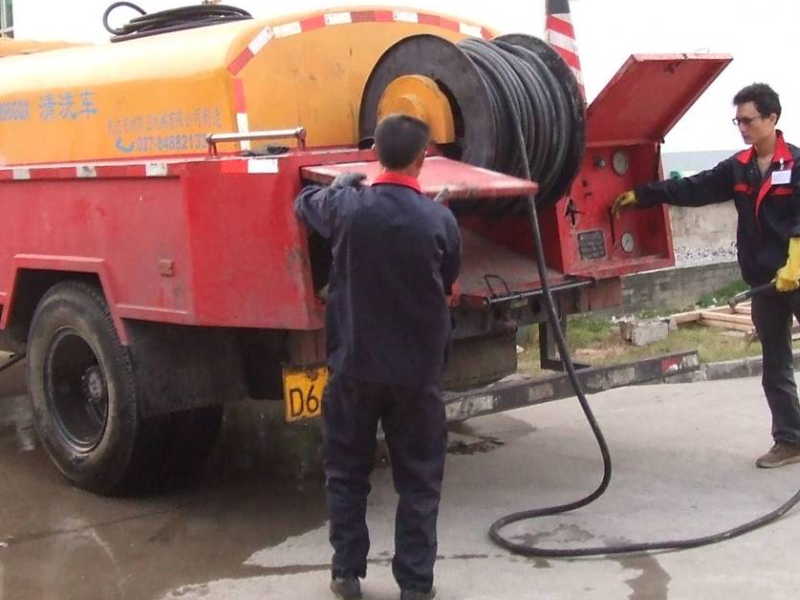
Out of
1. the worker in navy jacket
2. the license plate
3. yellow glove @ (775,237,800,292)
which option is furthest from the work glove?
yellow glove @ (775,237,800,292)

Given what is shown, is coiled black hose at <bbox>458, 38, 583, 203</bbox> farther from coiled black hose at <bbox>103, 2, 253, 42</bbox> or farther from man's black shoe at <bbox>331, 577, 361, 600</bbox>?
man's black shoe at <bbox>331, 577, 361, 600</bbox>

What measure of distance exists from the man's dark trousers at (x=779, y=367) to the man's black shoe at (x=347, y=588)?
2.57 metres

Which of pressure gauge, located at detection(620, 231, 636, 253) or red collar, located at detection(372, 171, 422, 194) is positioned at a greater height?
red collar, located at detection(372, 171, 422, 194)

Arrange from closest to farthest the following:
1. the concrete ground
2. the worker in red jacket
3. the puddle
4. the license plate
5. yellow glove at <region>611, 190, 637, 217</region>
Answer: the concrete ground → the puddle → the license plate → the worker in red jacket → yellow glove at <region>611, 190, 637, 217</region>

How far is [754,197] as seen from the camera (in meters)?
5.41

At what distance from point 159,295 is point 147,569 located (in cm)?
112

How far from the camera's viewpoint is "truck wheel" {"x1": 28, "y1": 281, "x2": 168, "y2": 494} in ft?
16.5

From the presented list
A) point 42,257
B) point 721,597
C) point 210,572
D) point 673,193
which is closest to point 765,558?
point 721,597

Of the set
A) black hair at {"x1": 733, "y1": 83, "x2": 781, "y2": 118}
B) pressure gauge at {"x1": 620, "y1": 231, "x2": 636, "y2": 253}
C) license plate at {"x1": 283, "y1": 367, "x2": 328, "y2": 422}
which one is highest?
black hair at {"x1": 733, "y1": 83, "x2": 781, "y2": 118}

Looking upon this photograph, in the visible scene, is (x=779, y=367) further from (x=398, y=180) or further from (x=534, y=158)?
(x=398, y=180)

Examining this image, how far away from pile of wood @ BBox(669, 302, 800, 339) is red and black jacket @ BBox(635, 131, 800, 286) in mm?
3877

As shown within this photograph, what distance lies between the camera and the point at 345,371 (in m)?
3.85

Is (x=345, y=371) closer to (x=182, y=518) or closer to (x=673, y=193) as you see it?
(x=182, y=518)

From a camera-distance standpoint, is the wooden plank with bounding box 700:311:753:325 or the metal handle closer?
the metal handle
